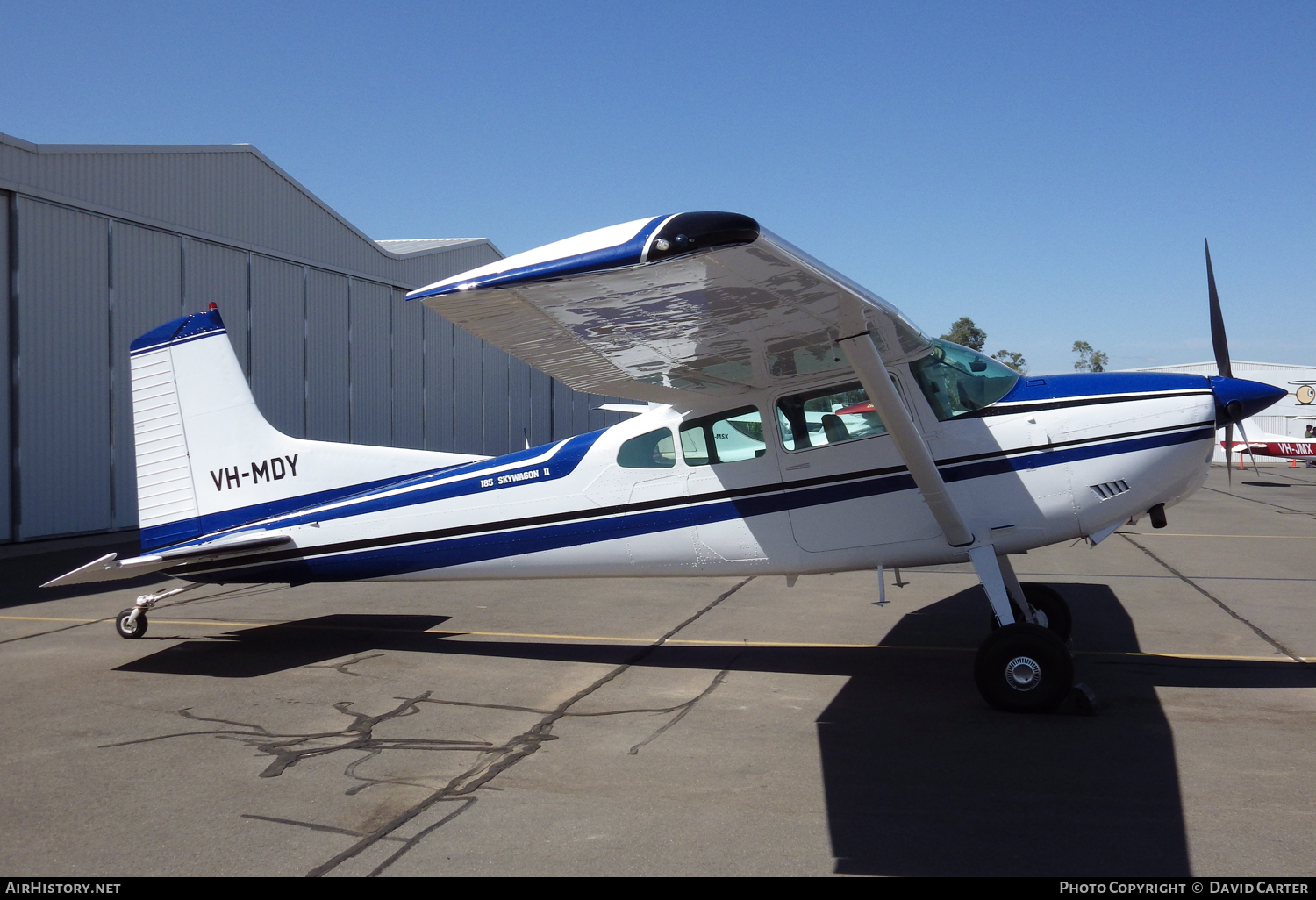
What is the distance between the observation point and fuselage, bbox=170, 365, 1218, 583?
Result: 5.86 metres

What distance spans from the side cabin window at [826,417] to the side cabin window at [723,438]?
8.1 inches

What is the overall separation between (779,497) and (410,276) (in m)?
20.9

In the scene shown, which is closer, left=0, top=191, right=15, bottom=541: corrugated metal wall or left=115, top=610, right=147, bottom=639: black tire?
left=115, top=610, right=147, bottom=639: black tire

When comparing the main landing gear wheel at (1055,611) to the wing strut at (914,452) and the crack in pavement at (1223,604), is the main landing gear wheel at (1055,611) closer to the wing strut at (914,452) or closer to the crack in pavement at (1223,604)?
the wing strut at (914,452)

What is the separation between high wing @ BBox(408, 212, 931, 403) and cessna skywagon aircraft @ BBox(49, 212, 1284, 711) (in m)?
0.02

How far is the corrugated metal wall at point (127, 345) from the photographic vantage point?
47.0ft

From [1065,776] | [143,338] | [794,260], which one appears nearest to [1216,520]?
[1065,776]

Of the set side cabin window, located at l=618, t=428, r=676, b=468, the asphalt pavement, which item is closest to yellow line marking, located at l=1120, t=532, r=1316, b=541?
the asphalt pavement

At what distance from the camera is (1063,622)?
6.95 metres

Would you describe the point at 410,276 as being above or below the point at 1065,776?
above

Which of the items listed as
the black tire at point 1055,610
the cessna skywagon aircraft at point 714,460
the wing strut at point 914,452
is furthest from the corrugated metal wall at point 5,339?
the black tire at point 1055,610

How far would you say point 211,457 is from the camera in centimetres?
742

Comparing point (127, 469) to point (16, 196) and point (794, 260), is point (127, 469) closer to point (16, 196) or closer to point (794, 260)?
point (16, 196)

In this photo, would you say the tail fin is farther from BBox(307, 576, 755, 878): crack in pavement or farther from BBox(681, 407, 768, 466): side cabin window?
BBox(307, 576, 755, 878): crack in pavement
